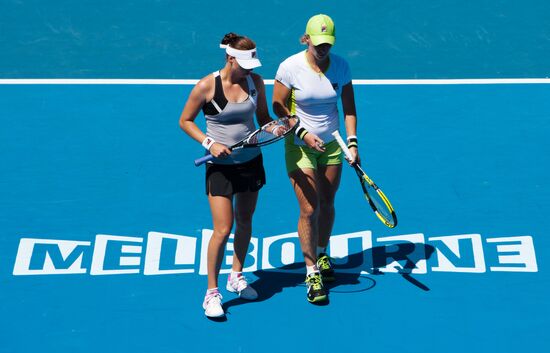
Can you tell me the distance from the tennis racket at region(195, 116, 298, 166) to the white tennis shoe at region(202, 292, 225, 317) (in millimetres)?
1216

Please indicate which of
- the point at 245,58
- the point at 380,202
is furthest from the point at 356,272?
the point at 245,58

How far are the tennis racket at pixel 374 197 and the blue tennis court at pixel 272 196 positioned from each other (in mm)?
764

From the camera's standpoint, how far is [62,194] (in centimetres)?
1098

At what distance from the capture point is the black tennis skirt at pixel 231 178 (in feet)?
29.3

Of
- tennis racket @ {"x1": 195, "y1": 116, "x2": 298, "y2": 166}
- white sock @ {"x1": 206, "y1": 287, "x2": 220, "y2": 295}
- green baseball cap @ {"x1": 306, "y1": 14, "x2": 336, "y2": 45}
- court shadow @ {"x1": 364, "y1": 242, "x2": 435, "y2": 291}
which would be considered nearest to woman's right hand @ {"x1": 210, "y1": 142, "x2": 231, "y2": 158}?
tennis racket @ {"x1": 195, "y1": 116, "x2": 298, "y2": 166}

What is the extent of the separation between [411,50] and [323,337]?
5.65 m

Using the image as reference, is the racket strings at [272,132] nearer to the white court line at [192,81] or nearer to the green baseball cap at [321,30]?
the green baseball cap at [321,30]

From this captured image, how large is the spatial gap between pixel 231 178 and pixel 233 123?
46 centimetres

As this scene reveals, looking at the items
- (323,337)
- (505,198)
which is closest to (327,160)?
(323,337)

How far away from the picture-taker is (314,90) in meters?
9.02

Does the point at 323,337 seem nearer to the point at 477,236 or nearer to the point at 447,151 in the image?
the point at 477,236

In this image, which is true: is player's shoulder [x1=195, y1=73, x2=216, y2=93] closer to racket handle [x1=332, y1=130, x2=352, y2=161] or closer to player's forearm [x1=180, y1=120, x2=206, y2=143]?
player's forearm [x1=180, y1=120, x2=206, y2=143]

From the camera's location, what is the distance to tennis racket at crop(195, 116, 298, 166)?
884cm

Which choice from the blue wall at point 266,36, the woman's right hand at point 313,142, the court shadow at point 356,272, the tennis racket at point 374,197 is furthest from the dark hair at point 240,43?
the blue wall at point 266,36
